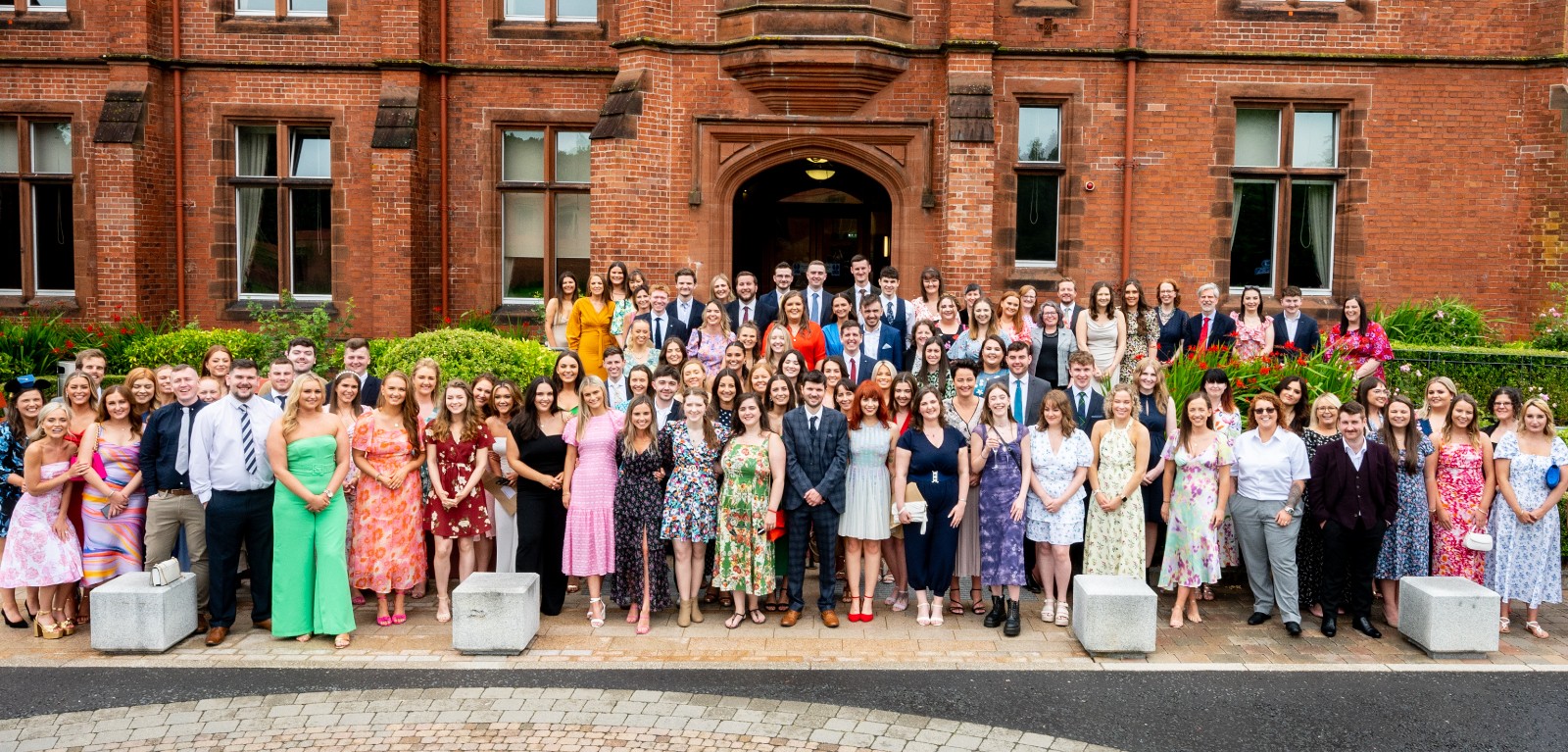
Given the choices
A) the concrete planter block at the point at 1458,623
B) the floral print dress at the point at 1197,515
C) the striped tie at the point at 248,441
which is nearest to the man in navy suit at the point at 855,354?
the floral print dress at the point at 1197,515

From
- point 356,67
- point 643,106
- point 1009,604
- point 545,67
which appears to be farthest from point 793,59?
point 1009,604

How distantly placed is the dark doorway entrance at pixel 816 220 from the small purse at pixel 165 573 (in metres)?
9.73

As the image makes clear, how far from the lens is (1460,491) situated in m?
8.27

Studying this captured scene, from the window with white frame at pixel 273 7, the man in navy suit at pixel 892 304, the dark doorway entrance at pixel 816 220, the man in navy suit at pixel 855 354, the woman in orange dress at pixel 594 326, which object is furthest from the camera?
the dark doorway entrance at pixel 816 220

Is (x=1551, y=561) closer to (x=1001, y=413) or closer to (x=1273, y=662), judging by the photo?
(x=1273, y=662)

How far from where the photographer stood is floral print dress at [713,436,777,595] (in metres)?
8.05

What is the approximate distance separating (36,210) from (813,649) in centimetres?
1432

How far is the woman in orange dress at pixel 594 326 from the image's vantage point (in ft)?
36.4

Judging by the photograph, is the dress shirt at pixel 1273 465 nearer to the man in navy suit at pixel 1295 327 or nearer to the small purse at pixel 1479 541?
the small purse at pixel 1479 541

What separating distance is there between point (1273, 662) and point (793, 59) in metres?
8.82

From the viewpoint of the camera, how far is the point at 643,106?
545 inches

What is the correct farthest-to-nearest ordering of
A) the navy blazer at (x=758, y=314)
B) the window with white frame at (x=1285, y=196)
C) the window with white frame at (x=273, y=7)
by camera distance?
the window with white frame at (x=273, y=7), the window with white frame at (x=1285, y=196), the navy blazer at (x=758, y=314)

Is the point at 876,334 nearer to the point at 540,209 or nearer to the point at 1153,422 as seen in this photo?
the point at 1153,422

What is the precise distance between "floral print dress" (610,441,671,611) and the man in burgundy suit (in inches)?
179
